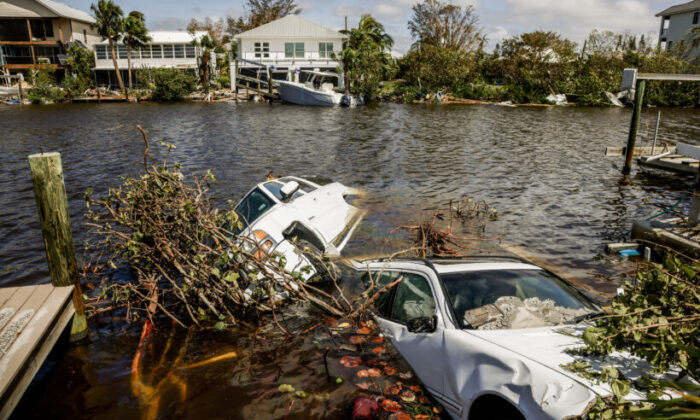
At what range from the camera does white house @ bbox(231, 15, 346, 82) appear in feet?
191

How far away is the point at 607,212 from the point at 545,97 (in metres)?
42.3

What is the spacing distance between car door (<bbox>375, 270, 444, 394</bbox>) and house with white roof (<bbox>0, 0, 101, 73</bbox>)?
66.3 m

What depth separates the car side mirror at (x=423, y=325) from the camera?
4.90m

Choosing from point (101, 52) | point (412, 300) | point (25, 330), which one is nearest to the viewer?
point (412, 300)

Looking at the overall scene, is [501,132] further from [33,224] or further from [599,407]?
[599,407]

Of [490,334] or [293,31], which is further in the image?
[293,31]

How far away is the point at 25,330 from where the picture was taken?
19.4 feet

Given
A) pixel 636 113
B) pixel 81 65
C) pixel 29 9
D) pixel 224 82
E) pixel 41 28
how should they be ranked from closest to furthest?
pixel 636 113, pixel 81 65, pixel 29 9, pixel 224 82, pixel 41 28

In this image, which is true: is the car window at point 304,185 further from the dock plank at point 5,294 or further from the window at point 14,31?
the window at point 14,31

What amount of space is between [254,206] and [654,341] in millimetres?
7906

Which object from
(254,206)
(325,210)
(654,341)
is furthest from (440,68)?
(654,341)

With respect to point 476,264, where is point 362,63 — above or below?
above

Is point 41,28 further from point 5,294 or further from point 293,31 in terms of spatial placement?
point 5,294

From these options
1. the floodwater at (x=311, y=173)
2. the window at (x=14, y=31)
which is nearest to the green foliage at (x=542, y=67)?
the floodwater at (x=311, y=173)
